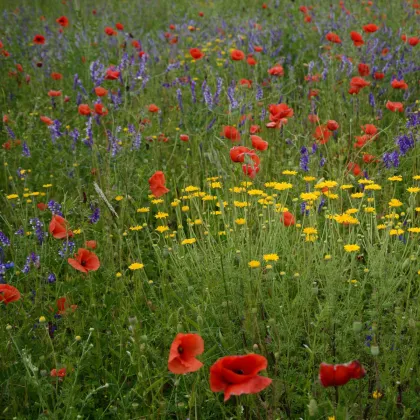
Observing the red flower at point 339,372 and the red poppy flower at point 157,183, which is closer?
the red flower at point 339,372

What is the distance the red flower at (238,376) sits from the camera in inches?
55.2

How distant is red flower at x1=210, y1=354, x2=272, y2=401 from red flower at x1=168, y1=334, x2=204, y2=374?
0.35ft

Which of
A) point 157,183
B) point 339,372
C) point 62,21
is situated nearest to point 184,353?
point 339,372

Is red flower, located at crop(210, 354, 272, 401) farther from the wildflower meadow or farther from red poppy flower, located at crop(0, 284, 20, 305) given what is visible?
red poppy flower, located at crop(0, 284, 20, 305)

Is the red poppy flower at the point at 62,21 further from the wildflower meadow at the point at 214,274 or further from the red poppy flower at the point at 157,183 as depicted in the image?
the red poppy flower at the point at 157,183

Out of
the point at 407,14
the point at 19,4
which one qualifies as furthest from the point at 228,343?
the point at 19,4

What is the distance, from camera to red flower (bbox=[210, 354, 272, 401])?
4.60 feet

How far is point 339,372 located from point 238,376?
0.73 ft

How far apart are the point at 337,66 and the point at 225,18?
260 cm

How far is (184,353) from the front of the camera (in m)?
1.60

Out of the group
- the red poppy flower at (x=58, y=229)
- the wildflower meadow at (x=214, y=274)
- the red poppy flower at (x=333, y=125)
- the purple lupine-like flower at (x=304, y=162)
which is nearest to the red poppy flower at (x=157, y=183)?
the wildflower meadow at (x=214, y=274)

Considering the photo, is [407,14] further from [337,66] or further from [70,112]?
[70,112]

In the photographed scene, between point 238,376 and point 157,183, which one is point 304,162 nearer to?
point 157,183

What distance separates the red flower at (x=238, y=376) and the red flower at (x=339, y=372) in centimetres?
12
